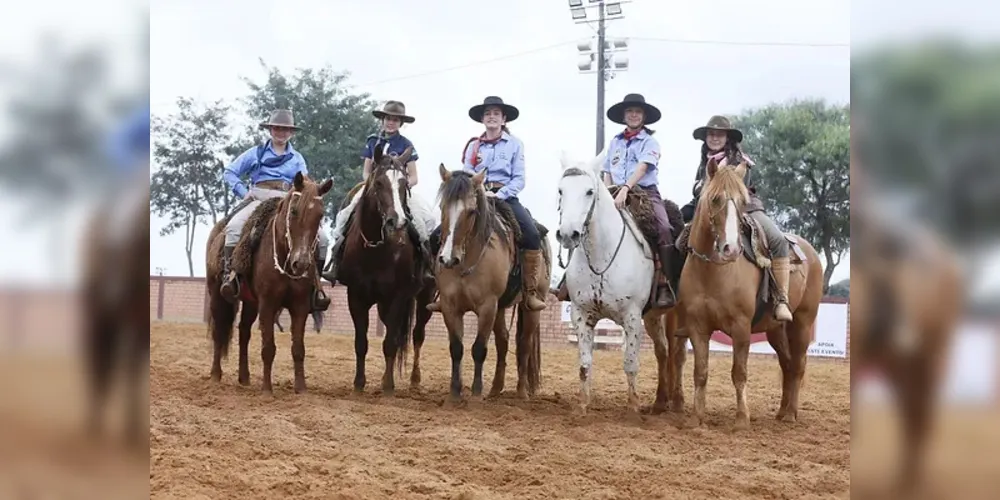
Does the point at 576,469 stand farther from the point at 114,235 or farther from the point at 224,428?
the point at 114,235

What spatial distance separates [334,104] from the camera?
27.3m

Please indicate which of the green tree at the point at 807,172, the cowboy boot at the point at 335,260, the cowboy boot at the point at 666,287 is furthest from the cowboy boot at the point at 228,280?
the green tree at the point at 807,172

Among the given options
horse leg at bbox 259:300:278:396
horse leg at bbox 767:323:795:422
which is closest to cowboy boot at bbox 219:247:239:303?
horse leg at bbox 259:300:278:396

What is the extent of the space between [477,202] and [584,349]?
5.84 feet

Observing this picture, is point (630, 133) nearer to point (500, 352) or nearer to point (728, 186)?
point (728, 186)

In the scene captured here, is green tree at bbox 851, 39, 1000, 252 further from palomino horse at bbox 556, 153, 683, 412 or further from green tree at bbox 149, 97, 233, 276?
green tree at bbox 149, 97, 233, 276

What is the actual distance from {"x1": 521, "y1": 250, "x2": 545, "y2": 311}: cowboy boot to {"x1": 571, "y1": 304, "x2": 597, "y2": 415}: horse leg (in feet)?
2.84

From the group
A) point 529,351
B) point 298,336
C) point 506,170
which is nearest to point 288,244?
point 298,336

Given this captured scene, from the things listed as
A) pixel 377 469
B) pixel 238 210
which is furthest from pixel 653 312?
pixel 238 210

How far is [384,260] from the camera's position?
8.41 meters

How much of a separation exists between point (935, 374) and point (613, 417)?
6809 millimetres

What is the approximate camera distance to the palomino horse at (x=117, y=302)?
3.90 ft

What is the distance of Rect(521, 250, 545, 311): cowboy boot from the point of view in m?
8.67

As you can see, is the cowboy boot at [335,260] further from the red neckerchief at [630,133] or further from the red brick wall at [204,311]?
the red brick wall at [204,311]
